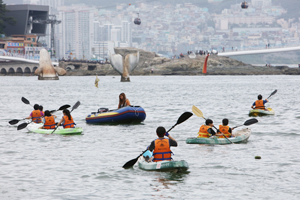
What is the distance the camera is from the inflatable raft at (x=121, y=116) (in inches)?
959

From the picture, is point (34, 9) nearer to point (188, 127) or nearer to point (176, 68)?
point (176, 68)

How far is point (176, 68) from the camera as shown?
138 metres

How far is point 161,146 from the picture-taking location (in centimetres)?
1338

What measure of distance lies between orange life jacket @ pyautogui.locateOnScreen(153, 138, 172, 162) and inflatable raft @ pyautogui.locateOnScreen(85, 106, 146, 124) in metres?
10.7

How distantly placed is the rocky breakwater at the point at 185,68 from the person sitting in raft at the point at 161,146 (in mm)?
121012

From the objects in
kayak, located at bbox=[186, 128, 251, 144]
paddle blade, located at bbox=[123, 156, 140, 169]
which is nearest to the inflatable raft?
kayak, located at bbox=[186, 128, 251, 144]

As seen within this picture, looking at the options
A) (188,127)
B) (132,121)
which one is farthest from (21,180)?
(188,127)

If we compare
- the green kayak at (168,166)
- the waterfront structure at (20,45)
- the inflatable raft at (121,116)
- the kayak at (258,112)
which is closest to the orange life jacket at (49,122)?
the inflatable raft at (121,116)

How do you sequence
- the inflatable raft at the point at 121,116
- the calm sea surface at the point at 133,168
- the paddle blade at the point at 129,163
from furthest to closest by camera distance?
the inflatable raft at the point at 121,116, the paddle blade at the point at 129,163, the calm sea surface at the point at 133,168

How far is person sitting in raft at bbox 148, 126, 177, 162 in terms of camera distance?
13.3m

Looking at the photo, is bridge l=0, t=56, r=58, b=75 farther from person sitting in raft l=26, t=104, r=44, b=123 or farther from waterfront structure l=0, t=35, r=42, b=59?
person sitting in raft l=26, t=104, r=44, b=123

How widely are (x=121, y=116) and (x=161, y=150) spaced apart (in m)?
11.1

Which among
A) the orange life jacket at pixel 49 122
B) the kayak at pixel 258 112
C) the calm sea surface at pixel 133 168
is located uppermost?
the orange life jacket at pixel 49 122

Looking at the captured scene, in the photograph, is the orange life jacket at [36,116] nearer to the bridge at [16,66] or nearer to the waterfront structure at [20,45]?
the bridge at [16,66]
